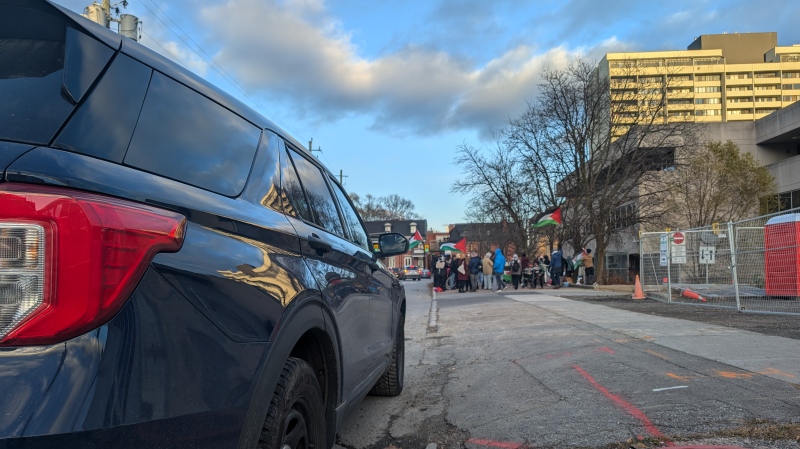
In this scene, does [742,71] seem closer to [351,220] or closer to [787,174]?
[787,174]

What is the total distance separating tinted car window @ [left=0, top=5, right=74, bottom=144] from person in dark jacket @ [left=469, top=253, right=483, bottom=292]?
70.9 feet

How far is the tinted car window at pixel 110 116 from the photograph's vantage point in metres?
1.44

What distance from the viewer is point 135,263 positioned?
133cm

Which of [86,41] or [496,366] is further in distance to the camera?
[496,366]

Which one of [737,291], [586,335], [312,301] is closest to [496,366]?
[586,335]

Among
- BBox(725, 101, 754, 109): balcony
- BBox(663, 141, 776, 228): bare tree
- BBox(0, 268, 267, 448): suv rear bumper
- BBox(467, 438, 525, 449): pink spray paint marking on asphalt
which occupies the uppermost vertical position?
BBox(725, 101, 754, 109): balcony

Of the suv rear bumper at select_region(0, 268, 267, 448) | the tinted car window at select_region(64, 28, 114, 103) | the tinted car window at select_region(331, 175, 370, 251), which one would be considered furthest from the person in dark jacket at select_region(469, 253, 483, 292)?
the tinted car window at select_region(64, 28, 114, 103)

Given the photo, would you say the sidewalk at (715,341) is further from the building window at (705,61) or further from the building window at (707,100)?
the building window at (707,100)

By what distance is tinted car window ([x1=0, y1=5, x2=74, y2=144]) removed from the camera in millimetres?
1439

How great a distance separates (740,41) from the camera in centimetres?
9694

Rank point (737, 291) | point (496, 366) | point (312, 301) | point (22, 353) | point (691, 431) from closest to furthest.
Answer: point (22, 353)
point (312, 301)
point (691, 431)
point (496, 366)
point (737, 291)

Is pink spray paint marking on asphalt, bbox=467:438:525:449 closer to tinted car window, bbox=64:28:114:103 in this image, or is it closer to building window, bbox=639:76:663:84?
tinted car window, bbox=64:28:114:103

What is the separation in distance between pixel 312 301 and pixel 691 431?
109 inches

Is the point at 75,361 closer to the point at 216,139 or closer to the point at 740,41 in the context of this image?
the point at 216,139
